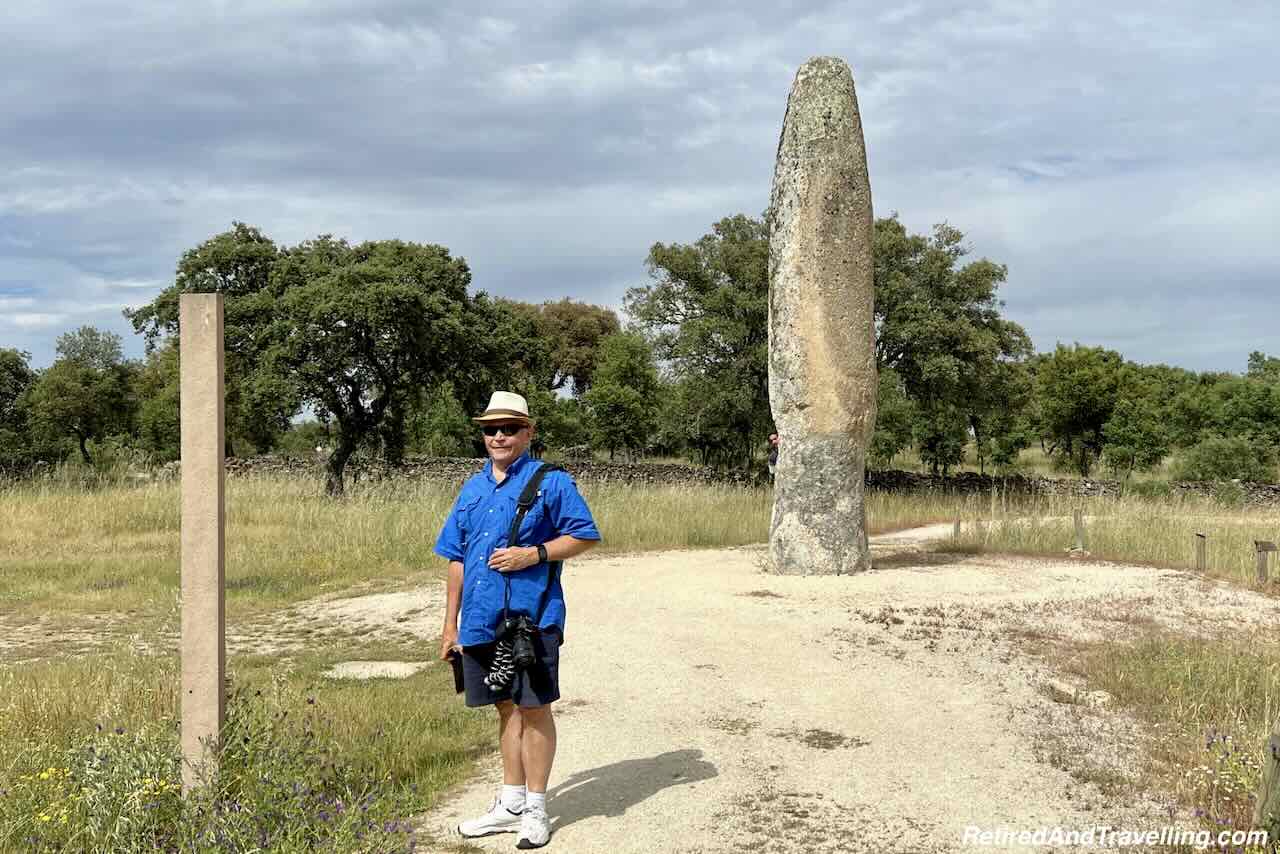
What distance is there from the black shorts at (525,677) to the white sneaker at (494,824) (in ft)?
1.85

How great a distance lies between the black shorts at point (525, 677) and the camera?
442 centimetres

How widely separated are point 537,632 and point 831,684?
3.41m

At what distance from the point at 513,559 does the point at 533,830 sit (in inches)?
47.0

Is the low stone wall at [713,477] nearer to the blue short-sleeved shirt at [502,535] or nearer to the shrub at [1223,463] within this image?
the shrub at [1223,463]

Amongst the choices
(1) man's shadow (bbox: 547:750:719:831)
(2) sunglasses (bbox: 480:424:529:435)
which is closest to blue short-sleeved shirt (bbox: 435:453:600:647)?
(2) sunglasses (bbox: 480:424:529:435)

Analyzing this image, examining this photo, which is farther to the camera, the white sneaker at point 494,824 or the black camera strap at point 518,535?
the white sneaker at point 494,824

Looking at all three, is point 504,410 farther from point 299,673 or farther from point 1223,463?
point 1223,463

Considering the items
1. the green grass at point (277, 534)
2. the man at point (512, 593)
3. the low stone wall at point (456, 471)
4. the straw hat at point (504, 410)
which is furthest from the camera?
the low stone wall at point (456, 471)

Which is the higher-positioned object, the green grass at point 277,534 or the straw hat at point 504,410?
the straw hat at point 504,410

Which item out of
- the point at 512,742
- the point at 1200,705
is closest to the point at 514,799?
the point at 512,742

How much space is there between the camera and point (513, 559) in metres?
4.40

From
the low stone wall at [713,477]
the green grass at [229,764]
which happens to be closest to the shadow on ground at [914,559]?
the green grass at [229,764]

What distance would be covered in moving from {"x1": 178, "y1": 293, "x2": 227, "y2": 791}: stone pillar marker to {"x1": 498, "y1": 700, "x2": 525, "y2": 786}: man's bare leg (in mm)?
1218

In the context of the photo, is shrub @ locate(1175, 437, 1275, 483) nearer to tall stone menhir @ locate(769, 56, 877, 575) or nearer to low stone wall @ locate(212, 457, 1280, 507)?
low stone wall @ locate(212, 457, 1280, 507)
